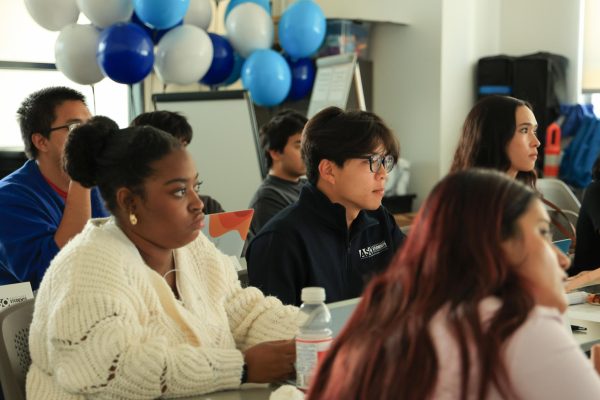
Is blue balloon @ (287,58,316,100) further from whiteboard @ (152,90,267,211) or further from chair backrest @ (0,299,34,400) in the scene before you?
chair backrest @ (0,299,34,400)

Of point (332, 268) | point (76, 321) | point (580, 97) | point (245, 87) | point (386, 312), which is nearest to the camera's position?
point (386, 312)

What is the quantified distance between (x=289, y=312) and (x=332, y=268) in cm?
55

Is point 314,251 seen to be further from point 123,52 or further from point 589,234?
point 123,52

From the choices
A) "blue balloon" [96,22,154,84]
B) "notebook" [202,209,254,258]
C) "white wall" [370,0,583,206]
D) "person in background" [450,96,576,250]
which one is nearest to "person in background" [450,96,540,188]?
"person in background" [450,96,576,250]

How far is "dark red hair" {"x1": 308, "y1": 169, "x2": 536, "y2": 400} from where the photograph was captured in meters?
0.97

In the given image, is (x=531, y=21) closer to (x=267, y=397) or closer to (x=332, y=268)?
(x=332, y=268)

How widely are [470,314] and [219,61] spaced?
4.22 meters

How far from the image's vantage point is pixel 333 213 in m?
2.37

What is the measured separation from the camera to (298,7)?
5.22 metres

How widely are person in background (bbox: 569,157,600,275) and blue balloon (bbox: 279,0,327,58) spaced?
264 cm

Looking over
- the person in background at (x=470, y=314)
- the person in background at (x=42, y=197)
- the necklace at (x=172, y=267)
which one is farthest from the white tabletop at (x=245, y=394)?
the person in background at (x=42, y=197)

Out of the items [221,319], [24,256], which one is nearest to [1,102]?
[24,256]

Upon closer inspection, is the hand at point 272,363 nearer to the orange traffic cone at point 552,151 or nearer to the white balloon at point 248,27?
the white balloon at point 248,27

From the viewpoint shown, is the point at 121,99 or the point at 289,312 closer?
the point at 289,312
